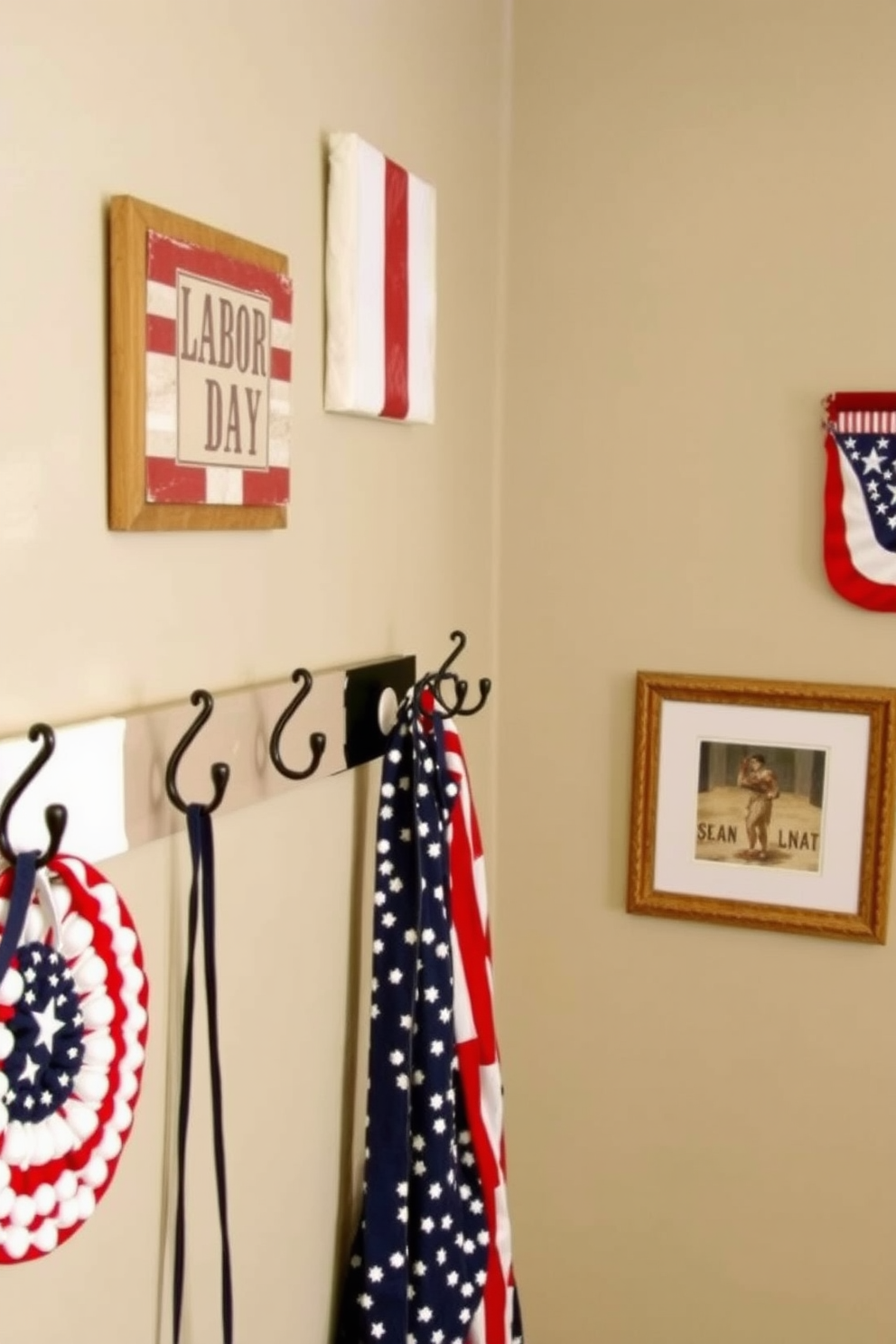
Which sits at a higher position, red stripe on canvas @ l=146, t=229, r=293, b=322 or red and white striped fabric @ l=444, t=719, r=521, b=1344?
red stripe on canvas @ l=146, t=229, r=293, b=322

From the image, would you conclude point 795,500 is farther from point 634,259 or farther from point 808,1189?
point 808,1189

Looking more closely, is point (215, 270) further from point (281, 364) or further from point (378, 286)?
point (378, 286)

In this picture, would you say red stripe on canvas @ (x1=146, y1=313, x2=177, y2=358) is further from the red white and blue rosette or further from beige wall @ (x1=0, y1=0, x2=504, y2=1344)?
the red white and blue rosette

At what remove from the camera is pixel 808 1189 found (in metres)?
1.62

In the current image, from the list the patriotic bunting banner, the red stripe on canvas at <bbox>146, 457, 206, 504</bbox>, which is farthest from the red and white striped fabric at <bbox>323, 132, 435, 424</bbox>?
the patriotic bunting banner

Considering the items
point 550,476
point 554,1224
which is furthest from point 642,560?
point 554,1224

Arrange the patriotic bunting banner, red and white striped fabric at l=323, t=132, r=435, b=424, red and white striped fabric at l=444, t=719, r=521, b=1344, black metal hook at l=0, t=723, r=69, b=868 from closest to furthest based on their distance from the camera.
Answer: black metal hook at l=0, t=723, r=69, b=868 → red and white striped fabric at l=323, t=132, r=435, b=424 → red and white striped fabric at l=444, t=719, r=521, b=1344 → the patriotic bunting banner

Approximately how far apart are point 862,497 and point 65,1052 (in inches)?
42.0

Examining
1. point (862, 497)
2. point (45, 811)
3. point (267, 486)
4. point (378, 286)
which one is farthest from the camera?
point (862, 497)

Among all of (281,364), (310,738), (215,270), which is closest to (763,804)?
(310,738)

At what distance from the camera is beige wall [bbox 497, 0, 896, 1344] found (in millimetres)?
1519

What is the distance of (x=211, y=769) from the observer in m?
0.95

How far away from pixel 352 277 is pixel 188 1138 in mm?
714

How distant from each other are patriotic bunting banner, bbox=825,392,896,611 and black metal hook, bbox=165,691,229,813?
2.77 feet
